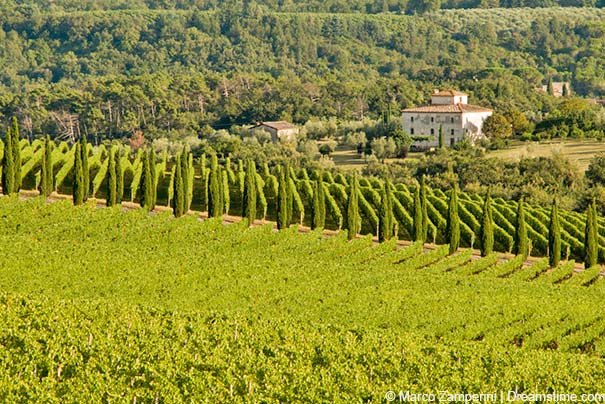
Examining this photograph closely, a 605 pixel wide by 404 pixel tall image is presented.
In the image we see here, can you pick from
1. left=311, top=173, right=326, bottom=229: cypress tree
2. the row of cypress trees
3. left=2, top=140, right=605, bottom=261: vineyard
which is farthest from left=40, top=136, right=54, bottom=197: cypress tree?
left=311, top=173, right=326, bottom=229: cypress tree

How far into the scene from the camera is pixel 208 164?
87.6m

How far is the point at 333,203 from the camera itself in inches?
2473

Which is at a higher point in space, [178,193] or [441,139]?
[178,193]

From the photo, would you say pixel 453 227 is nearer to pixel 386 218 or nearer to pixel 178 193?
pixel 386 218

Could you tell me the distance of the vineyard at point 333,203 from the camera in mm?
59875

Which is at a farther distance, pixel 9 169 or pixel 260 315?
pixel 9 169

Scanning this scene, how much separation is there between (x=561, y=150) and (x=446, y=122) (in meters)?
20.5

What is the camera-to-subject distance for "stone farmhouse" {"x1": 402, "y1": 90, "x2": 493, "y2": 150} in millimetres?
115188

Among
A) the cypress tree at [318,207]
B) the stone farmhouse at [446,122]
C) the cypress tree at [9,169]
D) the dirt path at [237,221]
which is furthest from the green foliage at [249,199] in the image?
the stone farmhouse at [446,122]

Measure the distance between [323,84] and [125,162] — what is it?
282ft

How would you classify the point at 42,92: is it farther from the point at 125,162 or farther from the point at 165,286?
the point at 165,286

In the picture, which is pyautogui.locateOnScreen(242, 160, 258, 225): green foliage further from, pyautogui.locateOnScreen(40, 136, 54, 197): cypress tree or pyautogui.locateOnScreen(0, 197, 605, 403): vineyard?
pyautogui.locateOnScreen(40, 136, 54, 197): cypress tree

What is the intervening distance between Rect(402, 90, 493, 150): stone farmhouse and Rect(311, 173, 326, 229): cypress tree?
54.6 metres

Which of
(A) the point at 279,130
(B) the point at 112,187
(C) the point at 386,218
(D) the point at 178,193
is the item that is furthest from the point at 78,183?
(A) the point at 279,130
